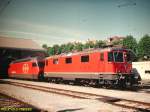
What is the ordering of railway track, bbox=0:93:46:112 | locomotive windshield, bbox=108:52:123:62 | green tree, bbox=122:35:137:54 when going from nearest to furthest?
railway track, bbox=0:93:46:112
locomotive windshield, bbox=108:52:123:62
green tree, bbox=122:35:137:54

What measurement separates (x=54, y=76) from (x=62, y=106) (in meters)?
16.5

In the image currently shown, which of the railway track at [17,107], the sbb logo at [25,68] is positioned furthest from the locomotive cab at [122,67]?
the sbb logo at [25,68]

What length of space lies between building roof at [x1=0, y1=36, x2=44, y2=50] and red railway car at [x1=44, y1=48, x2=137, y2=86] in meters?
32.3

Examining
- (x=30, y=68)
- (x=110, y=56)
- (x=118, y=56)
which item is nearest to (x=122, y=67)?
(x=118, y=56)

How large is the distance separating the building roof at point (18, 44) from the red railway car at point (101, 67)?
32.3m

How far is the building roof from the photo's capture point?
54.1 m

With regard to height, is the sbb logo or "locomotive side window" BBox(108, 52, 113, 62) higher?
"locomotive side window" BBox(108, 52, 113, 62)

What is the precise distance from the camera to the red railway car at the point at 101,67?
59.5ft

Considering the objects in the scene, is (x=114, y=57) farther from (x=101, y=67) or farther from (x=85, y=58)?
(x=85, y=58)

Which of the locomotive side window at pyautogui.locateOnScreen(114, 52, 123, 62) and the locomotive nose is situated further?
the locomotive side window at pyautogui.locateOnScreen(114, 52, 123, 62)

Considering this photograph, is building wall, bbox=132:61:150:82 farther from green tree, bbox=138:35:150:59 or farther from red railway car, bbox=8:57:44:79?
green tree, bbox=138:35:150:59

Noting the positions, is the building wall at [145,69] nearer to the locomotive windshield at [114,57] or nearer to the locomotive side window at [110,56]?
the locomotive windshield at [114,57]

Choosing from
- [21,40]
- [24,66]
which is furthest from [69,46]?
[24,66]

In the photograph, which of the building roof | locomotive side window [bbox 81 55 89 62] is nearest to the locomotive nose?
locomotive side window [bbox 81 55 89 62]
